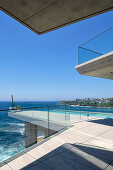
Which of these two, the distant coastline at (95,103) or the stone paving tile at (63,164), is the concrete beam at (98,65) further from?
the stone paving tile at (63,164)

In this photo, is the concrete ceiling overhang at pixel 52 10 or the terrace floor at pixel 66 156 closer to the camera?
the concrete ceiling overhang at pixel 52 10

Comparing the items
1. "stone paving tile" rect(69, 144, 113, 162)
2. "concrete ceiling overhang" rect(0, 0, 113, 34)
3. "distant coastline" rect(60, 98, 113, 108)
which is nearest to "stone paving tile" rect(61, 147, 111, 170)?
"stone paving tile" rect(69, 144, 113, 162)

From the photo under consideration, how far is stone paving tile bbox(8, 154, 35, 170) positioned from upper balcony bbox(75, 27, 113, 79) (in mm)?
5021

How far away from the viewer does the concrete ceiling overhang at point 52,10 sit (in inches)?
75.2

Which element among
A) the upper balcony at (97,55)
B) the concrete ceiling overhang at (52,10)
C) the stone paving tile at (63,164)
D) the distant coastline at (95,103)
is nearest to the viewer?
the concrete ceiling overhang at (52,10)

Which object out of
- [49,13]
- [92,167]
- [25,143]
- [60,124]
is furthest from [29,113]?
[49,13]

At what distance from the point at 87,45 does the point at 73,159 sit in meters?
6.48

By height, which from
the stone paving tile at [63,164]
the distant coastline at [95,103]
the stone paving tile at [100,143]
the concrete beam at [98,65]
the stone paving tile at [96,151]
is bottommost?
the stone paving tile at [100,143]

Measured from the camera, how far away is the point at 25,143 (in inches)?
128

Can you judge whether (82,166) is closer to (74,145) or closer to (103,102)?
(74,145)

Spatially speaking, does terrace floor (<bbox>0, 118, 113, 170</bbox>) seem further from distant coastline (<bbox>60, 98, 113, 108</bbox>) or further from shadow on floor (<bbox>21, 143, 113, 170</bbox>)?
distant coastline (<bbox>60, 98, 113, 108</bbox>)

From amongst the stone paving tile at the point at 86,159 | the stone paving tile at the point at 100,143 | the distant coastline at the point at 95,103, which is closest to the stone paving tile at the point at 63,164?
the stone paving tile at the point at 86,159

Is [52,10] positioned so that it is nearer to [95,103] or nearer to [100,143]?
[100,143]

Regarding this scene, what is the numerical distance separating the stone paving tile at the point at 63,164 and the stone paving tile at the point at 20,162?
39 centimetres
